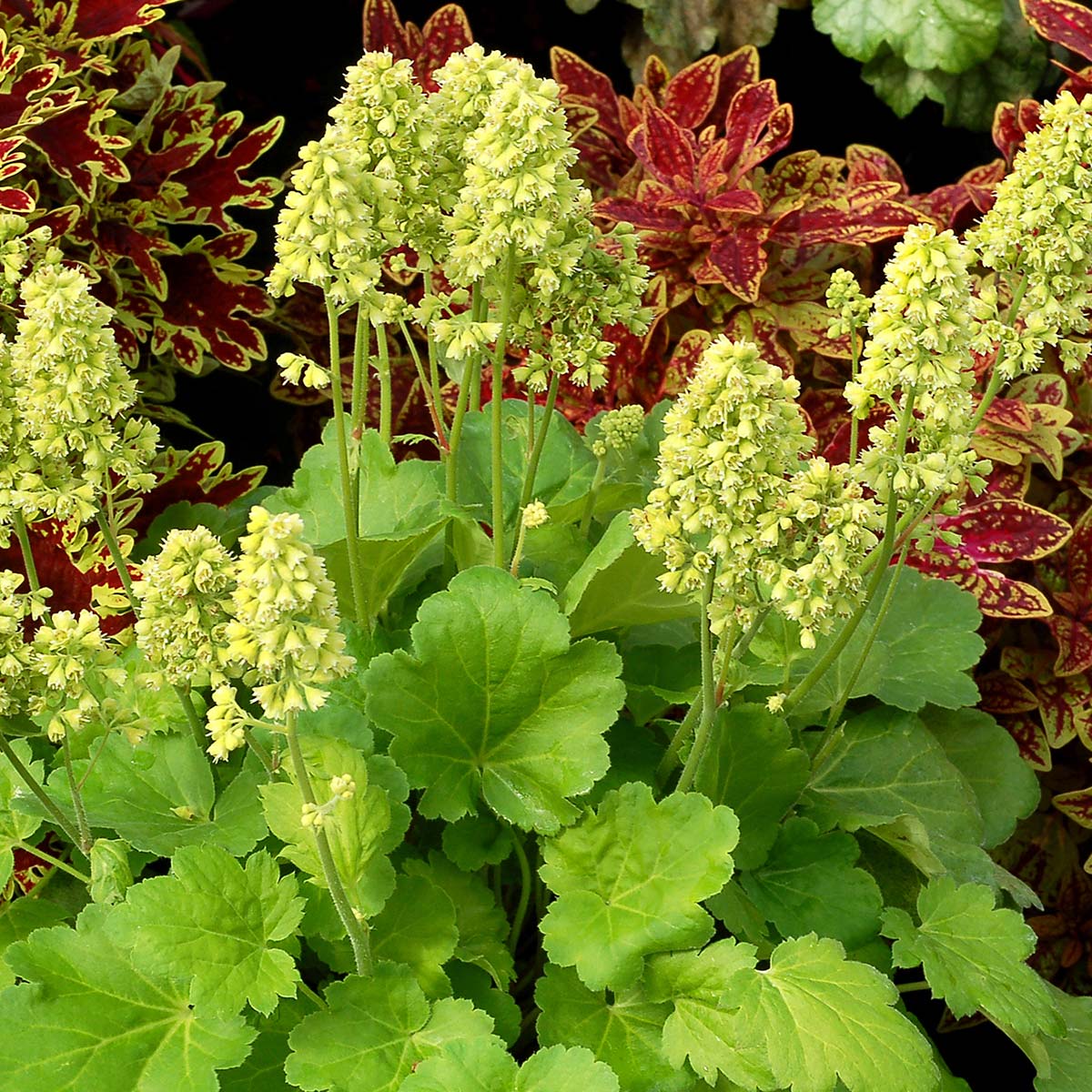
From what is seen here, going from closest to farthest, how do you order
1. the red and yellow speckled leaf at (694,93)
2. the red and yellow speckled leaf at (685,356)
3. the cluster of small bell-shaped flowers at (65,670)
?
the cluster of small bell-shaped flowers at (65,670) < the red and yellow speckled leaf at (685,356) < the red and yellow speckled leaf at (694,93)

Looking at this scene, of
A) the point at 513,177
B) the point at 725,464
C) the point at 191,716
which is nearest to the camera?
the point at 725,464

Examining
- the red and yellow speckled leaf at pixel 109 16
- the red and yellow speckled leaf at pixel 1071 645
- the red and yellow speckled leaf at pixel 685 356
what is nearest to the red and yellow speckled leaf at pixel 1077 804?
the red and yellow speckled leaf at pixel 1071 645

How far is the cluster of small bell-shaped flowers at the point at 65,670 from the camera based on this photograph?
1.12 meters

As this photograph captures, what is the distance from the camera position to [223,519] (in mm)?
1878

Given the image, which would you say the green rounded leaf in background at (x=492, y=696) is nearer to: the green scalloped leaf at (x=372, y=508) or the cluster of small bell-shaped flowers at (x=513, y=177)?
the green scalloped leaf at (x=372, y=508)

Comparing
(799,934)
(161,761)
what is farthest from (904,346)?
(161,761)

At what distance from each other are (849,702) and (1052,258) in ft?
2.34

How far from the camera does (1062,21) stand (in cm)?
228

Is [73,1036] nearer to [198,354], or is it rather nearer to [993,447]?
[198,354]

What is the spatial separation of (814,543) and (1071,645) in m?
1.15

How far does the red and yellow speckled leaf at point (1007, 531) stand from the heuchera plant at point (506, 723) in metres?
0.53

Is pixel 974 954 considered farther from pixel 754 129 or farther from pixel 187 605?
pixel 754 129

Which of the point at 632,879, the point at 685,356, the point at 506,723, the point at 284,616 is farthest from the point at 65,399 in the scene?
the point at 685,356

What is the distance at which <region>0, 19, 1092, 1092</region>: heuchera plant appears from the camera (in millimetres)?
1100
